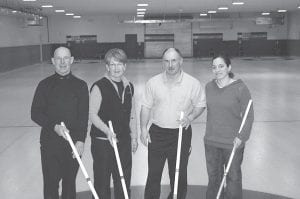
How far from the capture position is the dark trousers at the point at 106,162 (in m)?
3.38

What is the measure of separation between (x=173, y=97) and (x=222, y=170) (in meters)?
0.73

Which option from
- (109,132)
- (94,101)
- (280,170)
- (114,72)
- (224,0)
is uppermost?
(224,0)

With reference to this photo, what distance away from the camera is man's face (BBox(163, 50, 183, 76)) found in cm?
334

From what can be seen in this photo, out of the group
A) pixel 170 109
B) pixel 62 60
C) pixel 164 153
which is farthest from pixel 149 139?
pixel 62 60

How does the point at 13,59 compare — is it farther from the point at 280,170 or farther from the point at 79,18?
the point at 280,170

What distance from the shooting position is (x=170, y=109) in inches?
136

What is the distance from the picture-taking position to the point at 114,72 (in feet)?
10.8

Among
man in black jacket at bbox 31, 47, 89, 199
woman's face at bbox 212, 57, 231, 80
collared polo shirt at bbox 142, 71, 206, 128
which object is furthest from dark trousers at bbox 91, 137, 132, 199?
woman's face at bbox 212, 57, 231, 80

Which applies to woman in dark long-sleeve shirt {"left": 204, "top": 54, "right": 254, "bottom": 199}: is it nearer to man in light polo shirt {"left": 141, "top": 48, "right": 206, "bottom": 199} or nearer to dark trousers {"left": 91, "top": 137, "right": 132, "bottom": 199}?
man in light polo shirt {"left": 141, "top": 48, "right": 206, "bottom": 199}

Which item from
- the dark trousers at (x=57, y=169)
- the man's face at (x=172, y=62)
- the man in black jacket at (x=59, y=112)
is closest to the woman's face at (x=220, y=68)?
the man's face at (x=172, y=62)

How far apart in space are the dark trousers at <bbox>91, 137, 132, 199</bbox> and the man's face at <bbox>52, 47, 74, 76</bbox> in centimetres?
59

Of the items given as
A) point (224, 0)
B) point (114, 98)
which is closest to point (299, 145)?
point (114, 98)

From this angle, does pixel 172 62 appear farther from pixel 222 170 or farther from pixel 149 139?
pixel 222 170

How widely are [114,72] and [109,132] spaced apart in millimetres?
454
